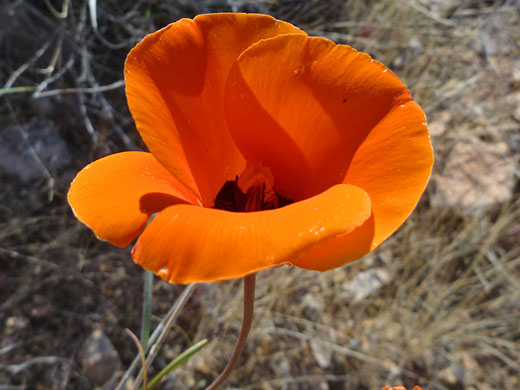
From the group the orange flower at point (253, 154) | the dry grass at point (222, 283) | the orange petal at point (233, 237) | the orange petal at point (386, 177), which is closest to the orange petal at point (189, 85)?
the orange flower at point (253, 154)

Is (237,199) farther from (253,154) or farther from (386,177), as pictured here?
(386,177)

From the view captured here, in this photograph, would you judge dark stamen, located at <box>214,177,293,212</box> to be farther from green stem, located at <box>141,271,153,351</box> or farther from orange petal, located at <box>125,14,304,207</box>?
green stem, located at <box>141,271,153,351</box>

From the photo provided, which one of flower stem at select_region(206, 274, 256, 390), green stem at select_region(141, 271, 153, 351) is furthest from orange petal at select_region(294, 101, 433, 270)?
green stem at select_region(141, 271, 153, 351)

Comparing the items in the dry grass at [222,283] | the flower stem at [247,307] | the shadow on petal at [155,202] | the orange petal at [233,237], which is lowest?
the dry grass at [222,283]

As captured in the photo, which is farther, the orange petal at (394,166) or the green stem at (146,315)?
the green stem at (146,315)

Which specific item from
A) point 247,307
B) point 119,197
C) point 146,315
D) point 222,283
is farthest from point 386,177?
point 222,283

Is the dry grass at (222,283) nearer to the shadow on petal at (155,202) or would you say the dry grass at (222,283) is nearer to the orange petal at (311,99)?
the orange petal at (311,99)

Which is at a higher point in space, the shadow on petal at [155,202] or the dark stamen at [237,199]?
the shadow on petal at [155,202]
